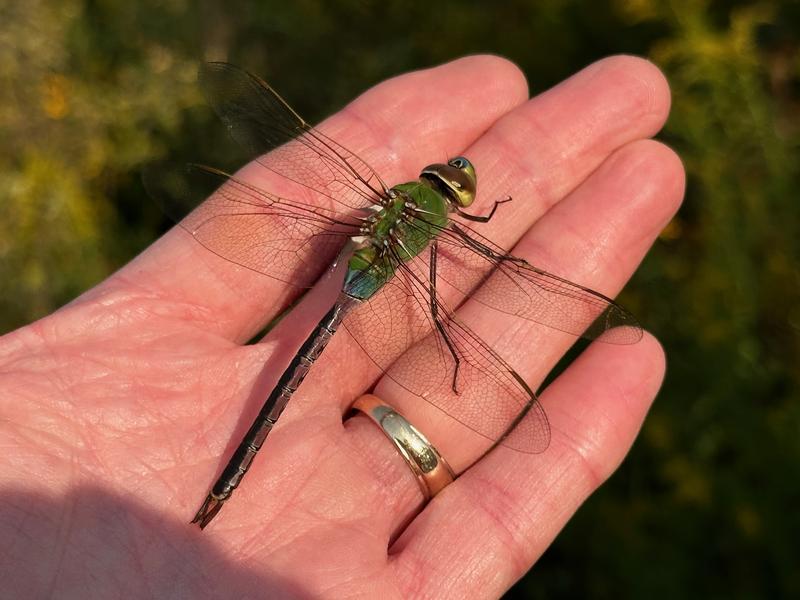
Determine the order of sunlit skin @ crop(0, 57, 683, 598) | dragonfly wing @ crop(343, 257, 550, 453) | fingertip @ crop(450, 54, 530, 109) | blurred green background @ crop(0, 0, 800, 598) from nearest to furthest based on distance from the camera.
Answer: sunlit skin @ crop(0, 57, 683, 598)
dragonfly wing @ crop(343, 257, 550, 453)
blurred green background @ crop(0, 0, 800, 598)
fingertip @ crop(450, 54, 530, 109)

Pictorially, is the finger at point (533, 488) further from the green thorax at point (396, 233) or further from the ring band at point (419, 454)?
the green thorax at point (396, 233)

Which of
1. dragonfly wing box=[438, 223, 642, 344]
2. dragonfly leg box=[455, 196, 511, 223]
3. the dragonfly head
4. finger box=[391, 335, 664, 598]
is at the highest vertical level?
the dragonfly head

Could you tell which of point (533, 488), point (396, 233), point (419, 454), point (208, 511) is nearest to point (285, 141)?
point (396, 233)

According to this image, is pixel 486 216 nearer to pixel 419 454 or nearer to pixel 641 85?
pixel 641 85

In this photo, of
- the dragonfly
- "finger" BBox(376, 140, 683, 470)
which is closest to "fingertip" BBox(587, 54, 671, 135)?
"finger" BBox(376, 140, 683, 470)

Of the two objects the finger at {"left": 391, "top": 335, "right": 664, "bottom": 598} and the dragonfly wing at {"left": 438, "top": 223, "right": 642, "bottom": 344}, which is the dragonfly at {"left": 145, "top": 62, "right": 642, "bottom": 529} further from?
the finger at {"left": 391, "top": 335, "right": 664, "bottom": 598}

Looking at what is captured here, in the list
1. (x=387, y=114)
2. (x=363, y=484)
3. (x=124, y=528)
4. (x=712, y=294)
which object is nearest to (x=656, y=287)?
(x=712, y=294)

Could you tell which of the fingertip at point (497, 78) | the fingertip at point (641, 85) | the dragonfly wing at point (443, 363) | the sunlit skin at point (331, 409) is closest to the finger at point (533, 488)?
the sunlit skin at point (331, 409)
